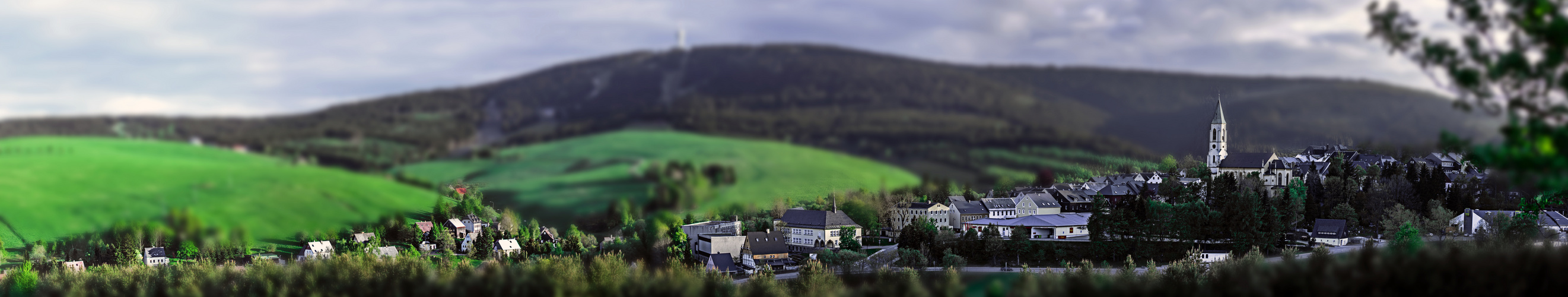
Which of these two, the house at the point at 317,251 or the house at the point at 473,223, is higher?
the house at the point at 473,223

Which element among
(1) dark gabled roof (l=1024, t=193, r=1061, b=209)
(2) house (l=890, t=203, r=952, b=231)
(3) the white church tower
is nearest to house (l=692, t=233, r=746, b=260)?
(2) house (l=890, t=203, r=952, b=231)

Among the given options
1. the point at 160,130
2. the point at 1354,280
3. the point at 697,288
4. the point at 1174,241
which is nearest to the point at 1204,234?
the point at 1174,241

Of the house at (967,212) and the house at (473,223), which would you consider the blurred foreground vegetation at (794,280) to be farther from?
the house at (967,212)

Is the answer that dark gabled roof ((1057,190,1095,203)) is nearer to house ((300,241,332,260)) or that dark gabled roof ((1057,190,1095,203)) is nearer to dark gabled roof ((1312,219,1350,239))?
dark gabled roof ((1312,219,1350,239))

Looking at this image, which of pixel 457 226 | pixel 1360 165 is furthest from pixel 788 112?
pixel 1360 165

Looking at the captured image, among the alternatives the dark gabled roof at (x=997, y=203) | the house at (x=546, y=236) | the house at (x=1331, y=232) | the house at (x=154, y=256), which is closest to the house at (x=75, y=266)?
the house at (x=154, y=256)
